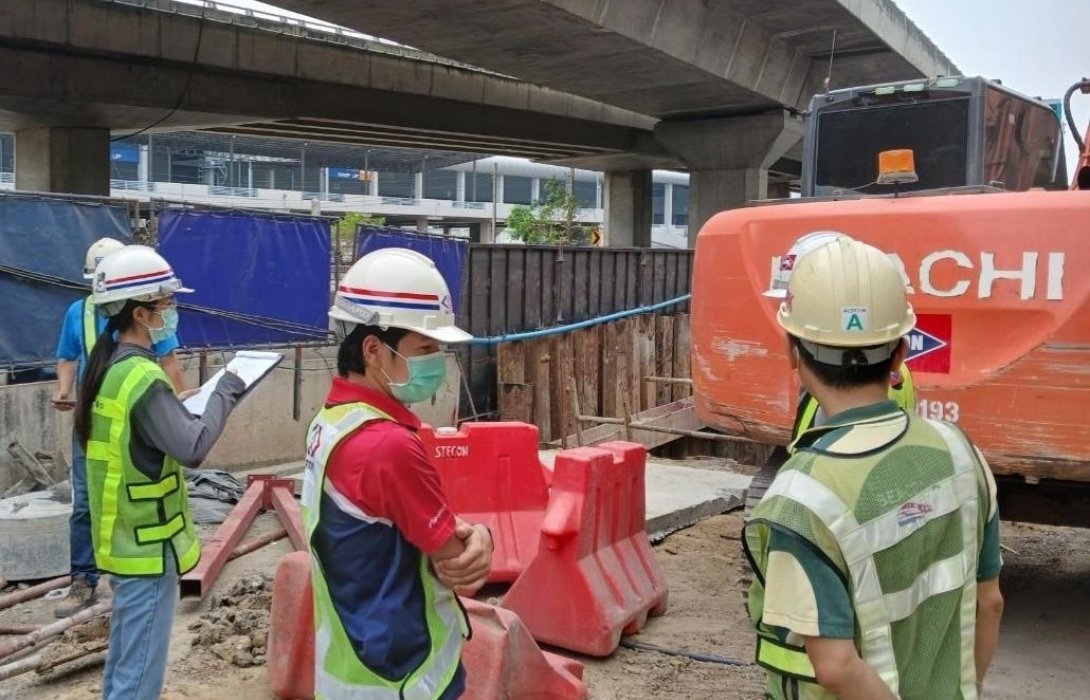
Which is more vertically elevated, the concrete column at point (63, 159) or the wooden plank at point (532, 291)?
the concrete column at point (63, 159)

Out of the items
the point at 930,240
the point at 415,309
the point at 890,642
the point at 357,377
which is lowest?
the point at 890,642

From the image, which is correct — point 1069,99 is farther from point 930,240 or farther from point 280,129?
point 280,129

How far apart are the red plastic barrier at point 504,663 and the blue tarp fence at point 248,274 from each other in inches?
274

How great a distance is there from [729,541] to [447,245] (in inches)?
275

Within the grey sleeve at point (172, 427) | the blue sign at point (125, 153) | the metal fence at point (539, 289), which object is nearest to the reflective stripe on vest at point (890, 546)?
the grey sleeve at point (172, 427)

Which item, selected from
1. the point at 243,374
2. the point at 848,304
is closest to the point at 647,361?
the point at 243,374

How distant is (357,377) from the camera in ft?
8.44

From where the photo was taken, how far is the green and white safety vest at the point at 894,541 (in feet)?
6.28

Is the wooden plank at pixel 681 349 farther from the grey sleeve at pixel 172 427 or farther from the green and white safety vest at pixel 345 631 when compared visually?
the green and white safety vest at pixel 345 631

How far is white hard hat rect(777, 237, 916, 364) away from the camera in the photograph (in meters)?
2.07

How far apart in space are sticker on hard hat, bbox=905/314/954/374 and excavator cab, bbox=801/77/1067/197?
131 cm

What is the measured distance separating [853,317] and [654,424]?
9900 millimetres

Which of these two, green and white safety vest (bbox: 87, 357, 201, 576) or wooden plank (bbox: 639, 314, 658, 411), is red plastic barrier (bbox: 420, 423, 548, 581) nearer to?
green and white safety vest (bbox: 87, 357, 201, 576)

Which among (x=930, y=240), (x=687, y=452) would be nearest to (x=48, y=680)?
(x=930, y=240)
